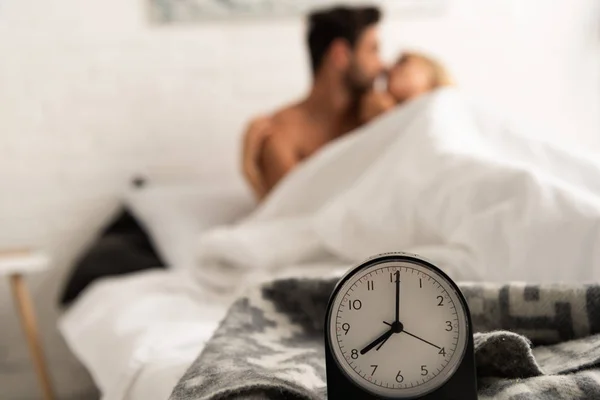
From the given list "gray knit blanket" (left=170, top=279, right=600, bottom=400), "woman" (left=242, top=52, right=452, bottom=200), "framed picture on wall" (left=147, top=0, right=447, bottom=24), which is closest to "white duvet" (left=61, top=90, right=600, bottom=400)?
"gray knit blanket" (left=170, top=279, right=600, bottom=400)

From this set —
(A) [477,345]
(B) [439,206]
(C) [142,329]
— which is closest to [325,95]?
(B) [439,206]

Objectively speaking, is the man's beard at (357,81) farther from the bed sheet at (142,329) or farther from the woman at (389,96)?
the bed sheet at (142,329)

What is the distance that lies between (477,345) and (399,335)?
88 millimetres

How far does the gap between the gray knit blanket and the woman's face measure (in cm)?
103

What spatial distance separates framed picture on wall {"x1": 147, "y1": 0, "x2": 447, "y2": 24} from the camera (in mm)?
2080

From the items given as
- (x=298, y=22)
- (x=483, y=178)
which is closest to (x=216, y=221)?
(x=298, y=22)

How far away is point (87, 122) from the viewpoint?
6.77ft

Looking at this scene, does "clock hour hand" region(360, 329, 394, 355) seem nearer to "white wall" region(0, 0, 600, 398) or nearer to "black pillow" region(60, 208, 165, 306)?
"black pillow" region(60, 208, 165, 306)

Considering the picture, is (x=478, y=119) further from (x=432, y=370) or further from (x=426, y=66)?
(x=432, y=370)

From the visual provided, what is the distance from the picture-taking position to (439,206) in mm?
1048

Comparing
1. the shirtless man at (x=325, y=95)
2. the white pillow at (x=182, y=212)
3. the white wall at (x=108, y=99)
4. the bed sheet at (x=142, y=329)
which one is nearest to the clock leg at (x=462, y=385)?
the bed sheet at (x=142, y=329)

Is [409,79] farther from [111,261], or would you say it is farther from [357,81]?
[111,261]

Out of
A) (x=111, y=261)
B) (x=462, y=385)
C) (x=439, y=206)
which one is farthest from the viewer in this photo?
(x=111, y=261)

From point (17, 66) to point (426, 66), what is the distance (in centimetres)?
112
